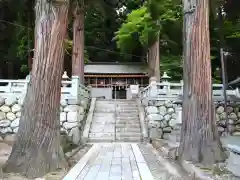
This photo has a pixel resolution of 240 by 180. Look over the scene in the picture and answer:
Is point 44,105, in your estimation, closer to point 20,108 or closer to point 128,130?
point 20,108

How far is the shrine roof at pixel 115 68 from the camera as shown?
1102 inches

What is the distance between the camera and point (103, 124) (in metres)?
15.5

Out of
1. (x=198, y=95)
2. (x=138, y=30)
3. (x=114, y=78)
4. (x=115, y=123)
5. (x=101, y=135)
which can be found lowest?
(x=101, y=135)

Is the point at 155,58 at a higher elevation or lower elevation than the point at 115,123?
higher

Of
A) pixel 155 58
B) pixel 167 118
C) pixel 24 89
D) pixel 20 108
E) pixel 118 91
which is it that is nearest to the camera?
pixel 20 108

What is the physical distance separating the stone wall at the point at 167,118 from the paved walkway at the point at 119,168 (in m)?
5.29

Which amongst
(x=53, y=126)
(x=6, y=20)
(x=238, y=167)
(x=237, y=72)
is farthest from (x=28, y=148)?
(x=6, y=20)

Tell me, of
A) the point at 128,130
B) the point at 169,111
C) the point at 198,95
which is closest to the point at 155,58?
the point at 169,111

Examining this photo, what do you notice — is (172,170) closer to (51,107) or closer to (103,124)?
(51,107)

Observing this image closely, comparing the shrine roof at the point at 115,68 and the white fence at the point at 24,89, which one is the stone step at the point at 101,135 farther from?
the shrine roof at the point at 115,68

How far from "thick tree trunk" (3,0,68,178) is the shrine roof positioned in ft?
68.8

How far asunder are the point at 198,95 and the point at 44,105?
3373mm

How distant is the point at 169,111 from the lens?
598 inches

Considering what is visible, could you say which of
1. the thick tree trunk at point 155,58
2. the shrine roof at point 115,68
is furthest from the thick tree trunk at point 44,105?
the shrine roof at point 115,68
